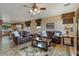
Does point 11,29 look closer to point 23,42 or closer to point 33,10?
point 23,42

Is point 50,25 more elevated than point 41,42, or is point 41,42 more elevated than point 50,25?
point 50,25

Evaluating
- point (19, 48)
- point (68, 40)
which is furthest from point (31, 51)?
point (68, 40)

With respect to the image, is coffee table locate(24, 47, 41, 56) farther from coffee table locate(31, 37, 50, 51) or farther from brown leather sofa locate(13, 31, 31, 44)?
brown leather sofa locate(13, 31, 31, 44)

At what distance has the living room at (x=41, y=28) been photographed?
6.98 ft

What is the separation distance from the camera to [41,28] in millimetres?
2197

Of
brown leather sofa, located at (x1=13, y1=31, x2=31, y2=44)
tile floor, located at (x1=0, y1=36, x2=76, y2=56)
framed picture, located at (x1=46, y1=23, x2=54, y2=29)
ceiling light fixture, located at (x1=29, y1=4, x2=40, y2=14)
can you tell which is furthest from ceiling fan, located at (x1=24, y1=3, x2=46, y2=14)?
tile floor, located at (x1=0, y1=36, x2=76, y2=56)

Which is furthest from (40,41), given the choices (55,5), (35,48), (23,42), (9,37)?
(55,5)

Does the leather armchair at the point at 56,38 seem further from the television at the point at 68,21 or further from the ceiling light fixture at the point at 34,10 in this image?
the ceiling light fixture at the point at 34,10

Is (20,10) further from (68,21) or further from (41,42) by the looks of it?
(68,21)

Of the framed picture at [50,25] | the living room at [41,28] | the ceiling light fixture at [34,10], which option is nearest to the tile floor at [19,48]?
the living room at [41,28]

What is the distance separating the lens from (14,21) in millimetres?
2152

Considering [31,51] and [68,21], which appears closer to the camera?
[68,21]

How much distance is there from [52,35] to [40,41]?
0.27 metres

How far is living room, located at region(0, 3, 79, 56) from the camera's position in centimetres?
213
